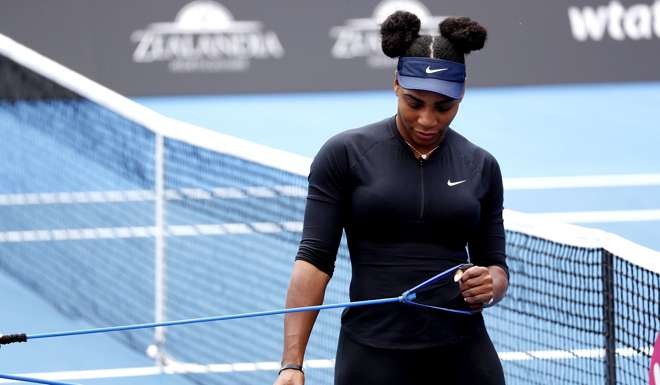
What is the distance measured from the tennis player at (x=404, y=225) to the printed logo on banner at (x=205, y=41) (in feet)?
38.4

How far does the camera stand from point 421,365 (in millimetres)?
3629

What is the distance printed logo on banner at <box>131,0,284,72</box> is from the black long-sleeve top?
11.8 metres

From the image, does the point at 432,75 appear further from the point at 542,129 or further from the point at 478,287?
the point at 542,129

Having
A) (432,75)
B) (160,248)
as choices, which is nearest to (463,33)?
(432,75)

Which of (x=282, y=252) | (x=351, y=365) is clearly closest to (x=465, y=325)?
(x=351, y=365)

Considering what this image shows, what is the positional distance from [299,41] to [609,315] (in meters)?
10.8

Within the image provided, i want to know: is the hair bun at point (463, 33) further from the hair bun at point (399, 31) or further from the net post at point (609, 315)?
the net post at point (609, 315)

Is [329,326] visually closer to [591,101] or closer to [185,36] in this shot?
[185,36]

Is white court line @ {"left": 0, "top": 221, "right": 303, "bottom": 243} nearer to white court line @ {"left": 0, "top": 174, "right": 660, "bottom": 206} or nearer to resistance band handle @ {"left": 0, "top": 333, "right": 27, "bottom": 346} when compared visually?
white court line @ {"left": 0, "top": 174, "right": 660, "bottom": 206}

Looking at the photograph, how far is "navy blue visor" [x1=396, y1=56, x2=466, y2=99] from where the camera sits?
3.56 m

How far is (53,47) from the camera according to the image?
49.2ft

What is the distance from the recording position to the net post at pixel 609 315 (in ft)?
16.7

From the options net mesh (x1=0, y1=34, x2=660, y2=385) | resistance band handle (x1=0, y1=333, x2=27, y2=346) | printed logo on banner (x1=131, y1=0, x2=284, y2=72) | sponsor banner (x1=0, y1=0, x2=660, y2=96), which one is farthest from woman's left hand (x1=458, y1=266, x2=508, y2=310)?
printed logo on banner (x1=131, y1=0, x2=284, y2=72)

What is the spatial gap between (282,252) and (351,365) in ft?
17.6
